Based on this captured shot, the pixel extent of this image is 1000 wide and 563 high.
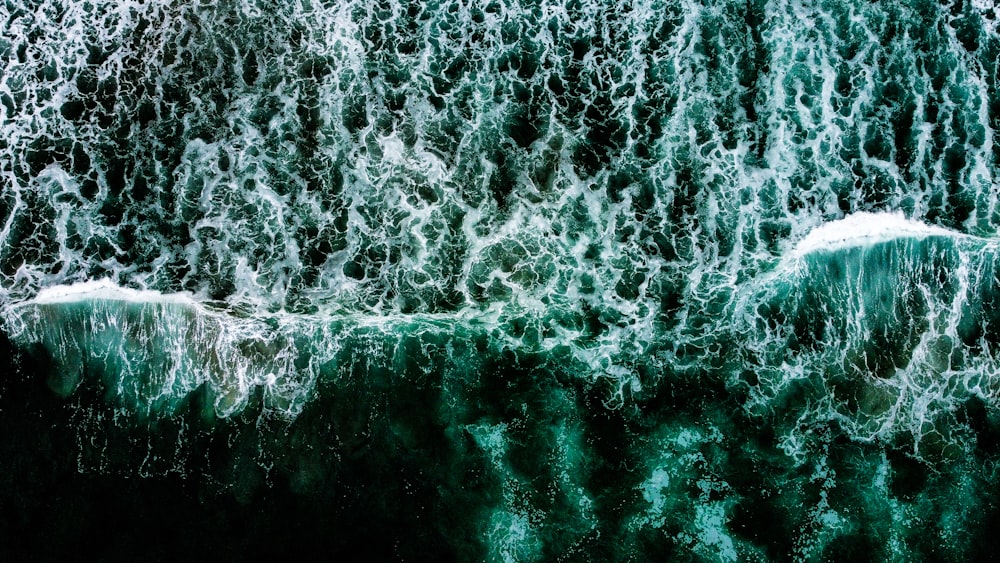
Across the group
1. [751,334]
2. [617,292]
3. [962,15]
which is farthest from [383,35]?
[962,15]

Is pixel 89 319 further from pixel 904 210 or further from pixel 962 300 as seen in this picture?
pixel 962 300

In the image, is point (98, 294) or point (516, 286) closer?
point (516, 286)


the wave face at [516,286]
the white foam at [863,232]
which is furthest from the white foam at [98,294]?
the white foam at [863,232]


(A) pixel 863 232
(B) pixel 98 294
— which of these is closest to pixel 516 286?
(A) pixel 863 232

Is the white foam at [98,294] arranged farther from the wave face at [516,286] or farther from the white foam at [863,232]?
the white foam at [863,232]

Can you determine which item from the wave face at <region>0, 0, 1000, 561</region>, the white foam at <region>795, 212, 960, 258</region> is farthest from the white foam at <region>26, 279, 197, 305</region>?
the white foam at <region>795, 212, 960, 258</region>

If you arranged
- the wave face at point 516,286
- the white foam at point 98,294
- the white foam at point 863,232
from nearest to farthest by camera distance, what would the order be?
the wave face at point 516,286 → the white foam at point 863,232 → the white foam at point 98,294

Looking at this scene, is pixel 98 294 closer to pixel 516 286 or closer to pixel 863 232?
pixel 516 286
